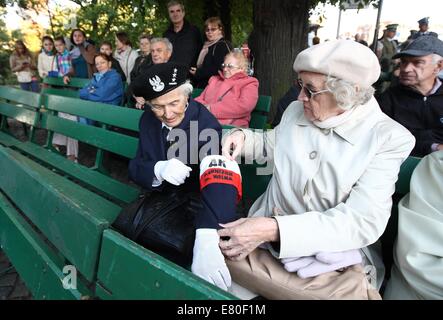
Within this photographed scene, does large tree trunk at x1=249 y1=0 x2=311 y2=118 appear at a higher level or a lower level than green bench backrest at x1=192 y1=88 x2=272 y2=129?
higher

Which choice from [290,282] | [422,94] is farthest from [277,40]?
[290,282]

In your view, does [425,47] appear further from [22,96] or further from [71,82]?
[71,82]

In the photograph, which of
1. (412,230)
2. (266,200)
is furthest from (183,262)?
(412,230)

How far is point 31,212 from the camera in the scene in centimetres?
169

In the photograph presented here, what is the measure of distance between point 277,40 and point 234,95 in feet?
6.39

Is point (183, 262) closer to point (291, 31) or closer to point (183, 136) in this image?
point (183, 136)

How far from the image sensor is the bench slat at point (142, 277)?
89cm

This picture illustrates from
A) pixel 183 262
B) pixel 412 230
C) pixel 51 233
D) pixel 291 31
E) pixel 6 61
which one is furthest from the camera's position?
pixel 6 61

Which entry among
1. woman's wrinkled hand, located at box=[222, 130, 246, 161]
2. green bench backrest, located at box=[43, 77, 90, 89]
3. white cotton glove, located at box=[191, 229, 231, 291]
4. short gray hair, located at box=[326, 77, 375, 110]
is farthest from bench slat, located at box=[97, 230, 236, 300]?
green bench backrest, located at box=[43, 77, 90, 89]

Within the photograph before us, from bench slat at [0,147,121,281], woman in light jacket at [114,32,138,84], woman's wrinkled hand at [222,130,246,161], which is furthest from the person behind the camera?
woman in light jacket at [114,32,138,84]

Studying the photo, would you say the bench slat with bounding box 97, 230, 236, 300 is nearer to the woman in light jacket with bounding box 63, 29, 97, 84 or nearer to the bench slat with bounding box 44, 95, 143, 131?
the bench slat with bounding box 44, 95, 143, 131

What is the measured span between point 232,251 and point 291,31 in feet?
14.4

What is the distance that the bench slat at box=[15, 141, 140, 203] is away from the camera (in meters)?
2.71

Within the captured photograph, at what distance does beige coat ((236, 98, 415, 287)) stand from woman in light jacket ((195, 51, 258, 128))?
186 cm
